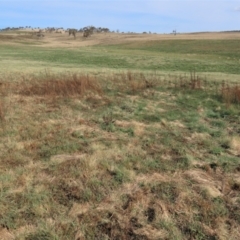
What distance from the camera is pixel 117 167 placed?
767cm

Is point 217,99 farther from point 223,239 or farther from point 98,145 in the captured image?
point 223,239

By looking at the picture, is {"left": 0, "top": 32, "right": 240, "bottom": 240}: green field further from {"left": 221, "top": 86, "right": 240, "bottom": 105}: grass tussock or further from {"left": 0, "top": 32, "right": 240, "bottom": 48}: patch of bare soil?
{"left": 0, "top": 32, "right": 240, "bottom": 48}: patch of bare soil

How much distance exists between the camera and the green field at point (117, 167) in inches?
223

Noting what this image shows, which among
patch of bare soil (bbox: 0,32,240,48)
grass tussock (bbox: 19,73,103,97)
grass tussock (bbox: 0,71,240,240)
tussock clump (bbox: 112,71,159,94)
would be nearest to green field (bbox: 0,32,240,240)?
grass tussock (bbox: 0,71,240,240)

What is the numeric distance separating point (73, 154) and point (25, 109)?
4.61 m

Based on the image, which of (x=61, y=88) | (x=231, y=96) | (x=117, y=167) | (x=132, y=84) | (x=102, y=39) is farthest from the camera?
(x=102, y=39)

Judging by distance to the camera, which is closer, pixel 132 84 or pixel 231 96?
pixel 231 96

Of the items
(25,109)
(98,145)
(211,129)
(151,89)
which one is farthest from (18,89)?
(211,129)

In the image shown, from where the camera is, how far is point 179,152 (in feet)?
28.7

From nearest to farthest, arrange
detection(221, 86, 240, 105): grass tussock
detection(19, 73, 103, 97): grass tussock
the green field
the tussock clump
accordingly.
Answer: the green field
detection(221, 86, 240, 105): grass tussock
detection(19, 73, 103, 97): grass tussock
the tussock clump

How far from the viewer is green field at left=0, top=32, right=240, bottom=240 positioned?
223 inches

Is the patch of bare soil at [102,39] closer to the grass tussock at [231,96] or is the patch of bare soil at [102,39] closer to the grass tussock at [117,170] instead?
the grass tussock at [231,96]

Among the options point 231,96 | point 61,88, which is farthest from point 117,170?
point 231,96

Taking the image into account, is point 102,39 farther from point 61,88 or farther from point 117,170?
point 117,170
